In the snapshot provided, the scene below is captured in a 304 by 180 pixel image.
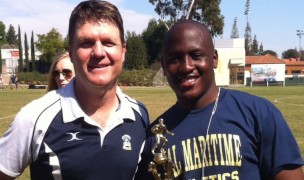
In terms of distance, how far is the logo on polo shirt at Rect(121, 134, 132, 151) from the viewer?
2.98 meters

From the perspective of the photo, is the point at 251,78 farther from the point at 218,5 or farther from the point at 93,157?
the point at 93,157

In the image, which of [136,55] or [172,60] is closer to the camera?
[172,60]

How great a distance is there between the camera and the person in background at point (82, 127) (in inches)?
112

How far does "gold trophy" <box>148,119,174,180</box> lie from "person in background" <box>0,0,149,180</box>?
25cm

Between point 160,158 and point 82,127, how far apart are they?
0.57 meters

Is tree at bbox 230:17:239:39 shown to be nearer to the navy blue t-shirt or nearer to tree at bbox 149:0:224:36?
tree at bbox 149:0:224:36

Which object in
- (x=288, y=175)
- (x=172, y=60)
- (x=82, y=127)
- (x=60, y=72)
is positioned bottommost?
(x=288, y=175)

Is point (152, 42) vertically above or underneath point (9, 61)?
above

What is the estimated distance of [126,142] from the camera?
9.84 feet

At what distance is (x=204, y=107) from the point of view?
2848 millimetres

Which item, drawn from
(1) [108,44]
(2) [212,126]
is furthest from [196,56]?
(1) [108,44]

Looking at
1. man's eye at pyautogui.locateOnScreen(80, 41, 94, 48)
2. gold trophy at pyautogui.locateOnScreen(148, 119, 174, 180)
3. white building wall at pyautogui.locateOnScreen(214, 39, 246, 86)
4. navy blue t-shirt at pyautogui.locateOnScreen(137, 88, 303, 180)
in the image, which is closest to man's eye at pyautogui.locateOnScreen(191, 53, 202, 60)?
navy blue t-shirt at pyautogui.locateOnScreen(137, 88, 303, 180)

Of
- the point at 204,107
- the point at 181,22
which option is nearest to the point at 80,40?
the point at 181,22

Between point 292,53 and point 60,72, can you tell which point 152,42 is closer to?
point 60,72
